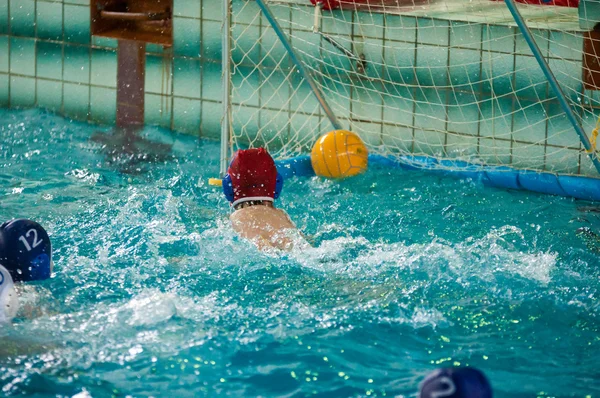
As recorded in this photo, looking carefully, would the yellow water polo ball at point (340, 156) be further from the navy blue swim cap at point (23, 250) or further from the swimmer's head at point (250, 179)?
the navy blue swim cap at point (23, 250)

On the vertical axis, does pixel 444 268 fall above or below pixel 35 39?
below

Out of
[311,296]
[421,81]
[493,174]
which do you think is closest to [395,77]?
[421,81]

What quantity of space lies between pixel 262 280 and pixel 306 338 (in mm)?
733

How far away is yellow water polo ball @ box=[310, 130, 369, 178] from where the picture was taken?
7.30 meters

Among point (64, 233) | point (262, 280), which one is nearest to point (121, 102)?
point (64, 233)

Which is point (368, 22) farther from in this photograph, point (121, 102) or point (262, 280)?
point (262, 280)

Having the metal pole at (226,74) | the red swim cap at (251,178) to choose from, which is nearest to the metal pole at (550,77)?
the red swim cap at (251,178)

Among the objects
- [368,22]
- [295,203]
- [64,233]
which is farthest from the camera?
[368,22]

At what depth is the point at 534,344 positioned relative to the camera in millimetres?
4531

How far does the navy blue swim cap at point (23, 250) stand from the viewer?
461 cm

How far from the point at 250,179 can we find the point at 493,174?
241 cm

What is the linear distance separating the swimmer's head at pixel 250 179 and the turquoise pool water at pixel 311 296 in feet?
0.97

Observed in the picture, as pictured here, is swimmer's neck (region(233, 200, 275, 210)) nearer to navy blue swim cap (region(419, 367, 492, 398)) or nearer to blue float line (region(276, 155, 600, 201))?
blue float line (region(276, 155, 600, 201))

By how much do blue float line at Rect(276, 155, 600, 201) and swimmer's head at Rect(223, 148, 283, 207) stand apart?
1481 mm
